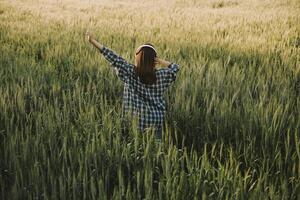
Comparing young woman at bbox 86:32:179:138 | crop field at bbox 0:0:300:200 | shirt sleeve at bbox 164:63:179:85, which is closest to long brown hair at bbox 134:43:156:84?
young woman at bbox 86:32:179:138

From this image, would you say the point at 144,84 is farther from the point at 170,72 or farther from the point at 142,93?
the point at 170,72

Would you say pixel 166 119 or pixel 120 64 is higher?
pixel 120 64

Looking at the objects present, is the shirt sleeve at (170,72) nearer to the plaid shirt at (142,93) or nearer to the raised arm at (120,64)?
the plaid shirt at (142,93)

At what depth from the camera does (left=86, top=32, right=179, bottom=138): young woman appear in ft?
7.22

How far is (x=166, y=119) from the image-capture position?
2.44 metres

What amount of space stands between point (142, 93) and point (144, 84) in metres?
0.06

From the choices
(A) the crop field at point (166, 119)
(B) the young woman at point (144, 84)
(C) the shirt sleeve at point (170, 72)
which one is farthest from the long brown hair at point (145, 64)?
(A) the crop field at point (166, 119)

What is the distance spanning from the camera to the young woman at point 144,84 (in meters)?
2.20

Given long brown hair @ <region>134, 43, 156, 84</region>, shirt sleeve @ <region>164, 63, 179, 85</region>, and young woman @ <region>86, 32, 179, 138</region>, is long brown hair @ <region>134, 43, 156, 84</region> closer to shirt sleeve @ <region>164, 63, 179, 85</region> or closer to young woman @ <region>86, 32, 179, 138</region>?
young woman @ <region>86, 32, 179, 138</region>

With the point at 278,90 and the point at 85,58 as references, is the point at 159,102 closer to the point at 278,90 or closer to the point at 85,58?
the point at 278,90

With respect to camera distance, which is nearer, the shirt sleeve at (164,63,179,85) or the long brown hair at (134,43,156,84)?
the long brown hair at (134,43,156,84)

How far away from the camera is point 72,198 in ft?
4.65

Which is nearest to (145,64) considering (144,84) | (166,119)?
(144,84)

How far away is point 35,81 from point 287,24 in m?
4.59
